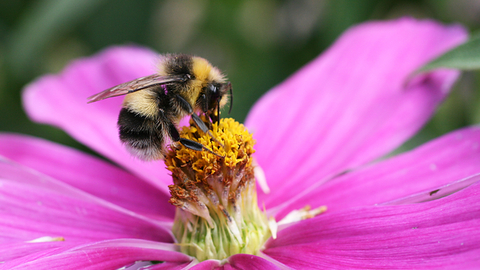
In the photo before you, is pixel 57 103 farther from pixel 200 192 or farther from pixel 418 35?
Answer: pixel 418 35

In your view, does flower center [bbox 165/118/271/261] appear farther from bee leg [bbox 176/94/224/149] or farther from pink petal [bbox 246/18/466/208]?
pink petal [bbox 246/18/466/208]

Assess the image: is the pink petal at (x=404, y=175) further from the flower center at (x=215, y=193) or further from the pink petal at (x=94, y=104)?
the pink petal at (x=94, y=104)

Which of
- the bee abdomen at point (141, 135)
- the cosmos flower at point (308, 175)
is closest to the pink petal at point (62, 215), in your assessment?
the cosmos flower at point (308, 175)

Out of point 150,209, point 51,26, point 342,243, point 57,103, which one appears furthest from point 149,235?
point 51,26

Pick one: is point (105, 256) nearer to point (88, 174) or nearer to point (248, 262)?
point (248, 262)

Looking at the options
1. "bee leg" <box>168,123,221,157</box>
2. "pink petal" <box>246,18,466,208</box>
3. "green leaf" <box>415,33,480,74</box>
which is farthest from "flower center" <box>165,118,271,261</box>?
"green leaf" <box>415,33,480,74</box>

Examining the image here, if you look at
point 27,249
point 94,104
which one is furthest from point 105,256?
point 94,104
